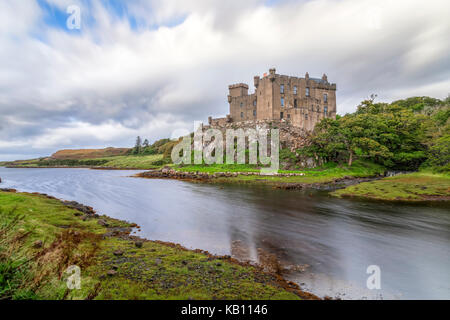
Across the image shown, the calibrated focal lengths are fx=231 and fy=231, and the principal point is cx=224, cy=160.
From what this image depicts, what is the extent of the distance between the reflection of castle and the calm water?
37.1 metres

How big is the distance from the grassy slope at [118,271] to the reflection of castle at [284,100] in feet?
169

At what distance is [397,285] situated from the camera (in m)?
8.15

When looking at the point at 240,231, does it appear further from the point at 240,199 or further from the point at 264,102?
the point at 264,102

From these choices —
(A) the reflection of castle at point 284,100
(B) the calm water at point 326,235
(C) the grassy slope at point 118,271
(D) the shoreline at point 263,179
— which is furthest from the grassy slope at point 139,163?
(C) the grassy slope at point 118,271

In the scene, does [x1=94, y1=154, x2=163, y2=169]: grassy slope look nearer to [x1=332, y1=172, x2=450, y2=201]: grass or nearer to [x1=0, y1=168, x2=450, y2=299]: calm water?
[x1=0, y1=168, x2=450, y2=299]: calm water

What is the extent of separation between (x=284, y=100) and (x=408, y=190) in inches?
1519

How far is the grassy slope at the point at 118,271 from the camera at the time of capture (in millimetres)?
4332

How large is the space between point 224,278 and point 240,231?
6.67 metres

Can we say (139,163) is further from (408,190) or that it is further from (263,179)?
(408,190)

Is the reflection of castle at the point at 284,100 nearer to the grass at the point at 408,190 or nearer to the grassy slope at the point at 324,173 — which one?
the grassy slope at the point at 324,173

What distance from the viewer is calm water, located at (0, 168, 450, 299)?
8414 millimetres

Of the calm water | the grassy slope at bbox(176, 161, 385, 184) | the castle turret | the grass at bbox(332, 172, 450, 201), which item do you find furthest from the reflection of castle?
the calm water
